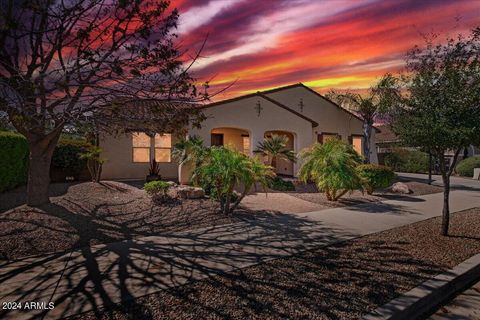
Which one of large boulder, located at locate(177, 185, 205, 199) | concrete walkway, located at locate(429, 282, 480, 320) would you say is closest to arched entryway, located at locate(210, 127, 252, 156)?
large boulder, located at locate(177, 185, 205, 199)

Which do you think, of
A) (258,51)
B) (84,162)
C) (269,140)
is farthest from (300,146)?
(84,162)

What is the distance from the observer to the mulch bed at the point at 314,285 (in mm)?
3303

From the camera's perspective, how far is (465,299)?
4.10m

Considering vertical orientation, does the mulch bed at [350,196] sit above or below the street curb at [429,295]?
above

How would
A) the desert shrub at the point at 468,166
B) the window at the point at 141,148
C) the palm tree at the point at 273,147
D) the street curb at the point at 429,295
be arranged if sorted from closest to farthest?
the street curb at the point at 429,295, the palm tree at the point at 273,147, the window at the point at 141,148, the desert shrub at the point at 468,166

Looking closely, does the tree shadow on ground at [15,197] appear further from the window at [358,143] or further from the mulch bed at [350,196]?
the window at [358,143]

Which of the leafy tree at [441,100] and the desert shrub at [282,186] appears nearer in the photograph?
the leafy tree at [441,100]

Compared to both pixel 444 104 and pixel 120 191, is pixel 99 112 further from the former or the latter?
pixel 444 104

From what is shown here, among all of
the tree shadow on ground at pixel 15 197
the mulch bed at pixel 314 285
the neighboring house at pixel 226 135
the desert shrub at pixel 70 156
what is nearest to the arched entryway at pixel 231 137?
the neighboring house at pixel 226 135

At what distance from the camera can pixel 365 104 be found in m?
20.9

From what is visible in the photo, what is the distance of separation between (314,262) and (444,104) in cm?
440

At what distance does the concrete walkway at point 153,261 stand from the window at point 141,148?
10.4 metres

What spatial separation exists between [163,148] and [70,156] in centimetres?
471

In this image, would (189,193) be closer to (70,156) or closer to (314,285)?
(314,285)
